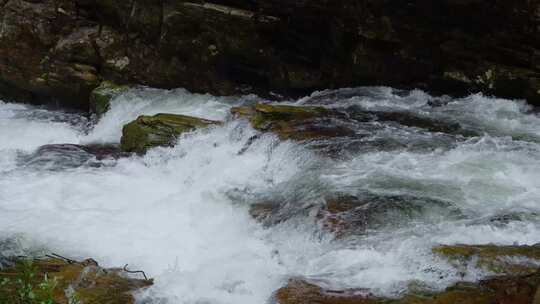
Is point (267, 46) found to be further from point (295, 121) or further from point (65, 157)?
point (65, 157)

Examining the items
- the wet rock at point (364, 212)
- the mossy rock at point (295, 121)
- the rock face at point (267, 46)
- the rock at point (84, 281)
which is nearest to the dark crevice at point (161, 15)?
the rock face at point (267, 46)

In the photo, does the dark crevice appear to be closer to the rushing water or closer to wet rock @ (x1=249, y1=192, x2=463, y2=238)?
the rushing water

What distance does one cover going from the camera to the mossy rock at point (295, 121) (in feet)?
31.0

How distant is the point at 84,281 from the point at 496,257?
3916 millimetres

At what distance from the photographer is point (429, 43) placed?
37.9 ft

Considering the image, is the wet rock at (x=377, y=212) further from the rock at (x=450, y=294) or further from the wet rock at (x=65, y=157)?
the wet rock at (x=65, y=157)

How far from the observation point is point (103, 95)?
46.5 ft

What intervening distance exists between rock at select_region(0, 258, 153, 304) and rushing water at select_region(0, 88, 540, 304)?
0.85 feet

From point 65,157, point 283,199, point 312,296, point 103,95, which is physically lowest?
point 65,157

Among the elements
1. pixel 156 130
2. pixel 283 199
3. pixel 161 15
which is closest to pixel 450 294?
pixel 283 199

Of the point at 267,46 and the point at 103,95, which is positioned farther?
the point at 103,95

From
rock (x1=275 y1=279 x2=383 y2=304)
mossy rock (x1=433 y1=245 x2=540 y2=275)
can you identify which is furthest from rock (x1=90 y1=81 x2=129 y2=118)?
mossy rock (x1=433 y1=245 x2=540 y2=275)

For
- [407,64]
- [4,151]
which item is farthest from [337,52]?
[4,151]

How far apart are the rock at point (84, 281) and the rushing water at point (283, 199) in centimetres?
26
